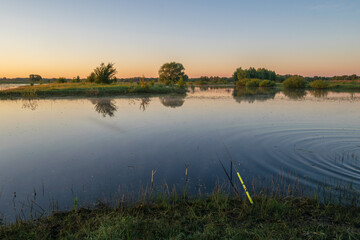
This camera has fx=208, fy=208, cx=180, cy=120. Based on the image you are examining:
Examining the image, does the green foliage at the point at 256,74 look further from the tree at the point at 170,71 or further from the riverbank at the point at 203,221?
the riverbank at the point at 203,221

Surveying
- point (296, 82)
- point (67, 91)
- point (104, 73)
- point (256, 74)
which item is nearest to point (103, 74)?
point (104, 73)

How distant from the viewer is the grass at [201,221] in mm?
3275

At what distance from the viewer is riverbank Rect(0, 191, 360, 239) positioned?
327 cm

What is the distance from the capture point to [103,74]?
146 feet

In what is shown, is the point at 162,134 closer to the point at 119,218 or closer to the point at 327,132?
the point at 119,218

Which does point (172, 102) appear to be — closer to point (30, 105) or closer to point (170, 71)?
point (30, 105)

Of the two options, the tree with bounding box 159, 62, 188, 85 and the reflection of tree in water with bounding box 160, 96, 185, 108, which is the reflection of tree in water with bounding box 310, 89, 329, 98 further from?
the tree with bounding box 159, 62, 188, 85

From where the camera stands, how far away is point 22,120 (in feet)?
45.2

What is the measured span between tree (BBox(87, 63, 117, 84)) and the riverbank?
44.2 meters

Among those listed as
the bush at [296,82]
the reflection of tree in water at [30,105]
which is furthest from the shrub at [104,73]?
the bush at [296,82]

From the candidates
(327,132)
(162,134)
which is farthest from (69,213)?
(327,132)

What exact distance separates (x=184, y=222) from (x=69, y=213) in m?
2.27

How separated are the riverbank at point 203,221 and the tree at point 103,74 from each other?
4420 centimetres

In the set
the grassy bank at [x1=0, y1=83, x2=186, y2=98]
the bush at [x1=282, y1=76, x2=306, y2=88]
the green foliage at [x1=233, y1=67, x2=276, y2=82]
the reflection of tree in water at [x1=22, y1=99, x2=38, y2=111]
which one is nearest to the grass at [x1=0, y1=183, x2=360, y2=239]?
the reflection of tree in water at [x1=22, y1=99, x2=38, y2=111]
